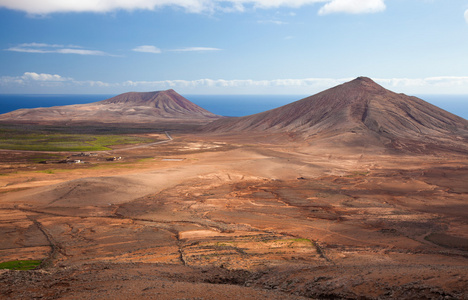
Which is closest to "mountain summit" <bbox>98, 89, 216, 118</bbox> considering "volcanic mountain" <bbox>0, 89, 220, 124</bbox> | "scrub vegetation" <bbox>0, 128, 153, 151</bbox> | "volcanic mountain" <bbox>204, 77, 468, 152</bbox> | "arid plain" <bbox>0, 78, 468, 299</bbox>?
"volcanic mountain" <bbox>0, 89, 220, 124</bbox>

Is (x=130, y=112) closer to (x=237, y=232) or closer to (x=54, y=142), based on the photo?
(x=54, y=142)

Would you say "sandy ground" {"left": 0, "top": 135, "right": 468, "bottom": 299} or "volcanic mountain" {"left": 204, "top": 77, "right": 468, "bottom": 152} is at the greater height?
"volcanic mountain" {"left": 204, "top": 77, "right": 468, "bottom": 152}

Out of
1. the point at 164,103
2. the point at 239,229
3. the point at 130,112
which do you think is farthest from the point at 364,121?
the point at 164,103

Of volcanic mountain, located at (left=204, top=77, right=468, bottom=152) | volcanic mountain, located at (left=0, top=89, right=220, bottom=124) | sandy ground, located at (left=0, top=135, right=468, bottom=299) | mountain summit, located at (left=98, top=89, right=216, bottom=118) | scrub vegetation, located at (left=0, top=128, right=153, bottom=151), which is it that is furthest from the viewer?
mountain summit, located at (left=98, top=89, right=216, bottom=118)

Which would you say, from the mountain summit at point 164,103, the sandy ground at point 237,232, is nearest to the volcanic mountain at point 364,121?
the sandy ground at point 237,232

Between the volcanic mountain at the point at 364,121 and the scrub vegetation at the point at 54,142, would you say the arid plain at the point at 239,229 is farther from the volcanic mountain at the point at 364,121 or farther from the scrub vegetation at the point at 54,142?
the volcanic mountain at the point at 364,121

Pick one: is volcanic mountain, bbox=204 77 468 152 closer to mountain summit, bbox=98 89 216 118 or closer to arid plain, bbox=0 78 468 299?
arid plain, bbox=0 78 468 299
